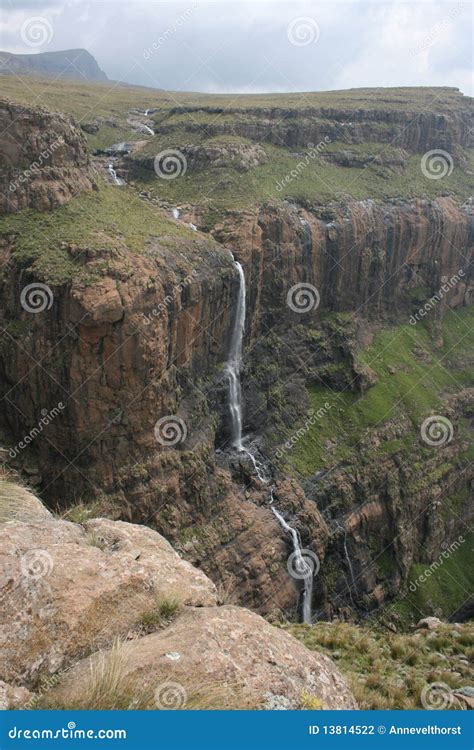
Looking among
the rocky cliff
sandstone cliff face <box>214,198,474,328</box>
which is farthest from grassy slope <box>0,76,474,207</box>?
the rocky cliff

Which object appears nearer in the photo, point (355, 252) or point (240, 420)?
point (240, 420)

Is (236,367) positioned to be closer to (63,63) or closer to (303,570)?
(303,570)

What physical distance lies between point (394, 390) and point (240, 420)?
1349cm

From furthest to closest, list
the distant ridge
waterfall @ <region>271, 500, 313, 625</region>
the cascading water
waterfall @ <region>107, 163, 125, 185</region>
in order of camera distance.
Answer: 1. the distant ridge
2. waterfall @ <region>107, 163, 125, 185</region>
3. the cascading water
4. waterfall @ <region>271, 500, 313, 625</region>

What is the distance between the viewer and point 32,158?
965 inches

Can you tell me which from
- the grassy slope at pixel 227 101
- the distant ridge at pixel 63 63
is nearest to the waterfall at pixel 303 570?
the grassy slope at pixel 227 101

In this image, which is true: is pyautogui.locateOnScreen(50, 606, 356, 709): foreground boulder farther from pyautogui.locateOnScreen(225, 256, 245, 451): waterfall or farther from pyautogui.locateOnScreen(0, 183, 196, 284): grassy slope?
pyautogui.locateOnScreen(225, 256, 245, 451): waterfall

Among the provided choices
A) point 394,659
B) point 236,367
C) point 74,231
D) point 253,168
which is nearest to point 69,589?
point 394,659

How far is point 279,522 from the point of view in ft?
94.6

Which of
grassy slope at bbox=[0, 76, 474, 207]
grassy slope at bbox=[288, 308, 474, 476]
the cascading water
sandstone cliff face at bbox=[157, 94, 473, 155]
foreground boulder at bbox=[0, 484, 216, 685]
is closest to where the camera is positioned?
foreground boulder at bbox=[0, 484, 216, 685]

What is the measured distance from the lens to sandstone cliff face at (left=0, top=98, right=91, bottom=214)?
2397 centimetres

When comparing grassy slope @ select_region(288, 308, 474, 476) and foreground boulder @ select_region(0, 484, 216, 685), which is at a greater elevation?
grassy slope @ select_region(288, 308, 474, 476)

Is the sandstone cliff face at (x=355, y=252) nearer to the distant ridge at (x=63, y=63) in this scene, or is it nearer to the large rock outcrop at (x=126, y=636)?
the large rock outcrop at (x=126, y=636)

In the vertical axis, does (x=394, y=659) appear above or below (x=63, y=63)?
below
